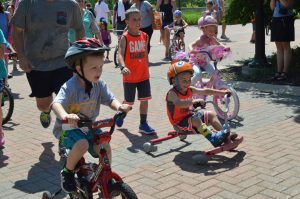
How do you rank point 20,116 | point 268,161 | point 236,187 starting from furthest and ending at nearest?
point 20,116
point 268,161
point 236,187

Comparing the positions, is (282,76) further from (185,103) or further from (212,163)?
(212,163)

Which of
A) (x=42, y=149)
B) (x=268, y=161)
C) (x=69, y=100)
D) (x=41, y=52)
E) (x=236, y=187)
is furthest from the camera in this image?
(x=42, y=149)

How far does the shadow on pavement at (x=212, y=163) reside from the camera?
16.5ft

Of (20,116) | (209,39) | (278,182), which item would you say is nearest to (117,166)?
(278,182)

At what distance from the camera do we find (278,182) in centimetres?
457

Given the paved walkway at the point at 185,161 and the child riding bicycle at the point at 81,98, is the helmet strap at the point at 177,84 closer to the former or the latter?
the paved walkway at the point at 185,161

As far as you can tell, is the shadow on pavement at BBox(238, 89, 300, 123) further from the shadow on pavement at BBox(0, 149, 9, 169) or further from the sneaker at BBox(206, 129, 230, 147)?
the shadow on pavement at BBox(0, 149, 9, 169)

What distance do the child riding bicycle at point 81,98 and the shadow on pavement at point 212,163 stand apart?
4.65 feet

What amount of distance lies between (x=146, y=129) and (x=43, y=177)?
186 cm

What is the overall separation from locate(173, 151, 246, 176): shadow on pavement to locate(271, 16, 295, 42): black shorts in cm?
438

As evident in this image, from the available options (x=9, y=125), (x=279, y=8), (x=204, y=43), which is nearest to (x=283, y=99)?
(x=204, y=43)

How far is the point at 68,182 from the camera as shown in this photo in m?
3.85

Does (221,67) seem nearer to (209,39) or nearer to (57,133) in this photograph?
(209,39)

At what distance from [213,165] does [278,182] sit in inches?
32.5
